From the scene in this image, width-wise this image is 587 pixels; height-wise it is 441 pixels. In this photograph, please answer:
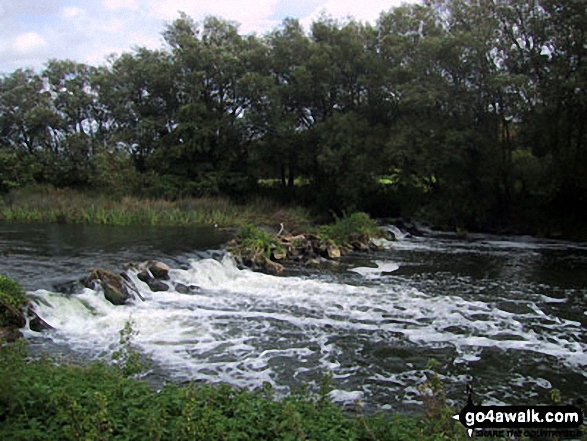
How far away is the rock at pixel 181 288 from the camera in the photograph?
11251 millimetres

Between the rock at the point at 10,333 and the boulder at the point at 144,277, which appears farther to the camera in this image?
the boulder at the point at 144,277

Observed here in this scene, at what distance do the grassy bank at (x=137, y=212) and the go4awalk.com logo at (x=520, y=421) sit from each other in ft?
54.4

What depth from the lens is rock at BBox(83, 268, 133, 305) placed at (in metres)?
9.87

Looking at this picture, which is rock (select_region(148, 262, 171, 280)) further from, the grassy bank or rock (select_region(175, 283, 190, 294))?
the grassy bank

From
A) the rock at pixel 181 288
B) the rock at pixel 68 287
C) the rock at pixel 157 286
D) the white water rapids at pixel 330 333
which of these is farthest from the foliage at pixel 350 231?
the rock at pixel 68 287

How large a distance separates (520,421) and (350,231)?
47.2 feet

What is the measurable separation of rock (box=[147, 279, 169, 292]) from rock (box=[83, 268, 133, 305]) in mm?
710

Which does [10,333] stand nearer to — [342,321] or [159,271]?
[159,271]

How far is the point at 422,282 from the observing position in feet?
41.5

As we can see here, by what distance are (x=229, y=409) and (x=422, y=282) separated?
9243 millimetres

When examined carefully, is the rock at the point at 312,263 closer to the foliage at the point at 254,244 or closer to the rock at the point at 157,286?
the foliage at the point at 254,244

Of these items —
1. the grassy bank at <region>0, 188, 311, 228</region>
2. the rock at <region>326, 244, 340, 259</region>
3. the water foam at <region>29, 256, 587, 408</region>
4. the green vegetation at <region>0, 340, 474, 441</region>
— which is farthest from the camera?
the grassy bank at <region>0, 188, 311, 228</region>

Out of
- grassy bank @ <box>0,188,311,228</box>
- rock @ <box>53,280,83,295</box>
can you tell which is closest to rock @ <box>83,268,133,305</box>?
rock @ <box>53,280,83,295</box>

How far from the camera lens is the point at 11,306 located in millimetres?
8062
